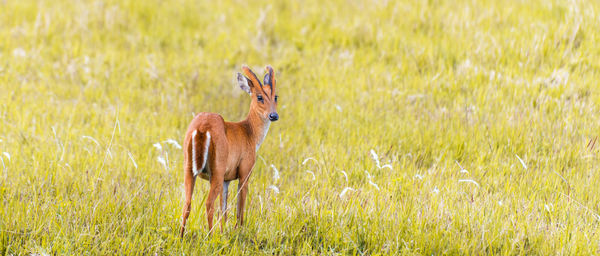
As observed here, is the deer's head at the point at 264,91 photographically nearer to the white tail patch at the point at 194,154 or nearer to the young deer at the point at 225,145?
the young deer at the point at 225,145

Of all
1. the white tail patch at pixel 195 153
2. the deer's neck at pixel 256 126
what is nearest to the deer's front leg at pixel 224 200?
the deer's neck at pixel 256 126

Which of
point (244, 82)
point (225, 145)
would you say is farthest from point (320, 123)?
point (225, 145)

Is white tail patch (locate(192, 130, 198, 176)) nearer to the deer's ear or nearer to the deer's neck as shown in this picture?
the deer's ear

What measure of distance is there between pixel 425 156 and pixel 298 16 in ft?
13.9

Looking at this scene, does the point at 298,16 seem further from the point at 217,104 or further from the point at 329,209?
the point at 329,209

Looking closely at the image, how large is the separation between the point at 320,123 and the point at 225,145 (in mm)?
2900

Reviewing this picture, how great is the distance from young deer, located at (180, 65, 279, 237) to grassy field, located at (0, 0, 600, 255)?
0.37 meters

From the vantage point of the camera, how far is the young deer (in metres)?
3.58

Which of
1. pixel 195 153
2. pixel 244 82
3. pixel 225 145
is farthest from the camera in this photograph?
pixel 244 82

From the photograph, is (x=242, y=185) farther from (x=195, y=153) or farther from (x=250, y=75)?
(x=250, y=75)

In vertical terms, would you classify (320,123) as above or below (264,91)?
below

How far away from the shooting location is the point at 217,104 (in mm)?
7078

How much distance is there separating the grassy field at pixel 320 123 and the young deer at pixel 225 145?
368 millimetres

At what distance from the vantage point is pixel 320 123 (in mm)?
6465
